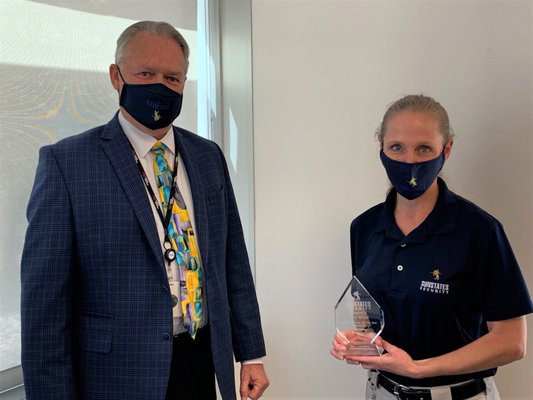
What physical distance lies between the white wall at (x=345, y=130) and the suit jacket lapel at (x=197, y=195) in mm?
876

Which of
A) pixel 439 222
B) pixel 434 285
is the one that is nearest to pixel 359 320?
pixel 434 285

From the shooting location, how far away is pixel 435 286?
4.66 feet

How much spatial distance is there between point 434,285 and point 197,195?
0.75 meters

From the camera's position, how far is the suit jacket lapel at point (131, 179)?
47.9 inches

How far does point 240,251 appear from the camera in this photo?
1563 millimetres

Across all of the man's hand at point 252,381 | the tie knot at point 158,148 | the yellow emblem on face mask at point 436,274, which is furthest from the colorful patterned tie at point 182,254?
the yellow emblem on face mask at point 436,274

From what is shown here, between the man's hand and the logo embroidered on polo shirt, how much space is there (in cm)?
58

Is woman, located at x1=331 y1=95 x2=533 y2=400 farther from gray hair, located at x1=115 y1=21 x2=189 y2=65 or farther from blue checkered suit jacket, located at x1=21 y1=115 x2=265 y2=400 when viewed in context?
gray hair, located at x1=115 y1=21 x2=189 y2=65

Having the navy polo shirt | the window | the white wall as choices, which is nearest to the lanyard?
the window

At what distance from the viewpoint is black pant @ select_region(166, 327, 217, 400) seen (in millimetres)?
1291

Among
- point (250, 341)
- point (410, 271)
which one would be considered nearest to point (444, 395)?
point (410, 271)

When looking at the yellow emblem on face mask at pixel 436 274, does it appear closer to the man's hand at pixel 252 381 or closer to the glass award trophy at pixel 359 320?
the glass award trophy at pixel 359 320

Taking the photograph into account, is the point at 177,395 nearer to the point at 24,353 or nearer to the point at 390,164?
the point at 24,353

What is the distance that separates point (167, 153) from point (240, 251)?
402 millimetres
